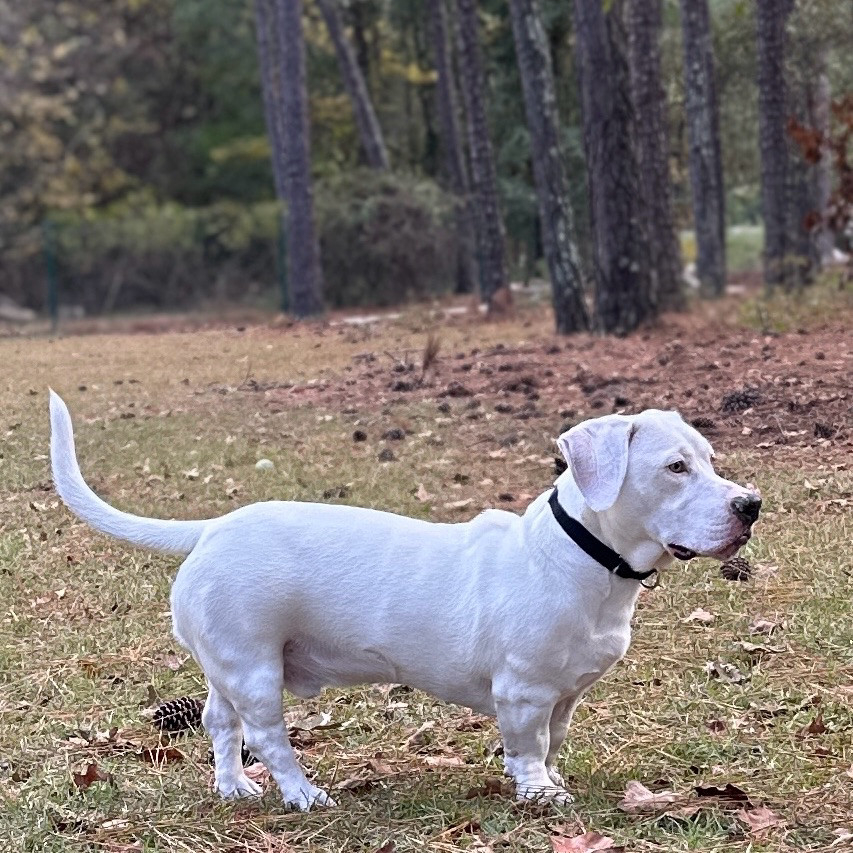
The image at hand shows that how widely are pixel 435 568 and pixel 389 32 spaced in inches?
1387

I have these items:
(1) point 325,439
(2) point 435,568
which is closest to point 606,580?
(2) point 435,568

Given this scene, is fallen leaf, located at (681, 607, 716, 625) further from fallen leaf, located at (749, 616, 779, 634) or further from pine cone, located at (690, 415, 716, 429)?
pine cone, located at (690, 415, 716, 429)

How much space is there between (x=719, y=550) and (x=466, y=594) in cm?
75

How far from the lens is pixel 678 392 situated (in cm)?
1106

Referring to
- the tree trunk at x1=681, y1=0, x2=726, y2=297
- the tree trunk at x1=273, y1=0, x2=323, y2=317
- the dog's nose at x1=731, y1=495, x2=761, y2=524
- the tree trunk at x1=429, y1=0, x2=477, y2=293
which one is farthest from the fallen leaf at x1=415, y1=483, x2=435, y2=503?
the tree trunk at x1=429, y1=0, x2=477, y2=293

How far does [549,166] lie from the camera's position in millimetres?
18672

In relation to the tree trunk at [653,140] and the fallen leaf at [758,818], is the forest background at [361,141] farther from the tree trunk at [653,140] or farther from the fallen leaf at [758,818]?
the fallen leaf at [758,818]

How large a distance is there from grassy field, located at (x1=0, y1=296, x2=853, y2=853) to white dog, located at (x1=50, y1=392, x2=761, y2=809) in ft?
0.80

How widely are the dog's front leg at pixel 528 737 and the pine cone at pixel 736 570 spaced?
7.78 ft

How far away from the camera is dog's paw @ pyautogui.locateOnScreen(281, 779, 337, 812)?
402 cm

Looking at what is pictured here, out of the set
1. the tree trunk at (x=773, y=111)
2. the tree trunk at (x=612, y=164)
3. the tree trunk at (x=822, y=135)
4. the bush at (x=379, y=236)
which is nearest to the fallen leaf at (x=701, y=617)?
the tree trunk at (x=612, y=164)

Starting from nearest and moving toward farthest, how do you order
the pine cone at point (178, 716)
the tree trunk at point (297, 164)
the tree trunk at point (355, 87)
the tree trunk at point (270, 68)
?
the pine cone at point (178, 716) → the tree trunk at point (297, 164) → the tree trunk at point (270, 68) → the tree trunk at point (355, 87)

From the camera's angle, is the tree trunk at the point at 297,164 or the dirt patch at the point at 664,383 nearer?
the dirt patch at the point at 664,383

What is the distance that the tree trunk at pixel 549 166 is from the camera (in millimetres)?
17609
